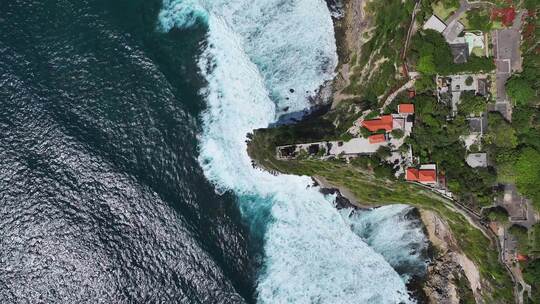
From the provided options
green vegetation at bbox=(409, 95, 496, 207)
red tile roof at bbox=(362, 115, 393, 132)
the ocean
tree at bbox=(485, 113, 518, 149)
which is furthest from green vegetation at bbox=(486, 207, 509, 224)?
red tile roof at bbox=(362, 115, 393, 132)

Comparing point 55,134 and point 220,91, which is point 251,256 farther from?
point 55,134

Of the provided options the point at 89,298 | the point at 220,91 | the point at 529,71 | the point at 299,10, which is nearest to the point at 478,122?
the point at 529,71

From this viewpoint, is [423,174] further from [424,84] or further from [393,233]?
[424,84]

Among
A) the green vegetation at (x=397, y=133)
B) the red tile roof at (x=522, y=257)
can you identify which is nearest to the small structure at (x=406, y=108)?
the green vegetation at (x=397, y=133)

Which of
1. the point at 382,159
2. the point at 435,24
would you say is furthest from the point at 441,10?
the point at 382,159

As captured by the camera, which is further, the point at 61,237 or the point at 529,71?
the point at 61,237

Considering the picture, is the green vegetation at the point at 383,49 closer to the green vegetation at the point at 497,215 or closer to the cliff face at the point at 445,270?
the cliff face at the point at 445,270

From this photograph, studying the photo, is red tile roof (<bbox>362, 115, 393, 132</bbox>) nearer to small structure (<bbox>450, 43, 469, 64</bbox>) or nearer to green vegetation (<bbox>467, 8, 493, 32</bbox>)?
small structure (<bbox>450, 43, 469, 64</bbox>)
